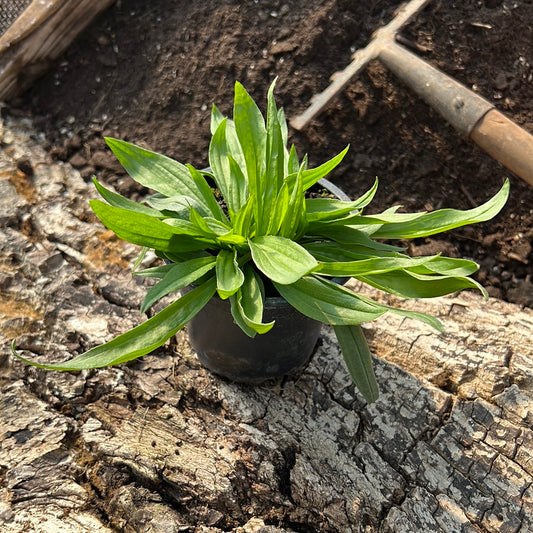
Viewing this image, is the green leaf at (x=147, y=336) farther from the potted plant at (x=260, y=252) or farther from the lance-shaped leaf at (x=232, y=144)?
the lance-shaped leaf at (x=232, y=144)

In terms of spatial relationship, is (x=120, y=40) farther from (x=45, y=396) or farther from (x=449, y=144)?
(x=45, y=396)

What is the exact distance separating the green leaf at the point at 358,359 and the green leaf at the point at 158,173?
50cm

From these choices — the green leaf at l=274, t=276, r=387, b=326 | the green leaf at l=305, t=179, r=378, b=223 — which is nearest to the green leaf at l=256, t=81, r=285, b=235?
the green leaf at l=305, t=179, r=378, b=223

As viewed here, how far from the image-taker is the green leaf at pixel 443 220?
5.30 feet

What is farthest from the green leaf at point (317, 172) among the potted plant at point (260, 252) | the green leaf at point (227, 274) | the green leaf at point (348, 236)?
the green leaf at point (227, 274)

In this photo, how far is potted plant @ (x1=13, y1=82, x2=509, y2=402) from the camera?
1.44m

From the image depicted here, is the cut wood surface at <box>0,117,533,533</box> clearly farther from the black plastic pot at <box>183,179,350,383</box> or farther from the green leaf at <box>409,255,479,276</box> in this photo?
the green leaf at <box>409,255,479,276</box>

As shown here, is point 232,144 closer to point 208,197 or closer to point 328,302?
point 208,197

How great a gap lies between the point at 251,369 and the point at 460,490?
0.63 metres

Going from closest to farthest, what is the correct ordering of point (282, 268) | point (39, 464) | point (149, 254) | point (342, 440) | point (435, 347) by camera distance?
point (282, 268) < point (39, 464) < point (342, 440) < point (435, 347) < point (149, 254)

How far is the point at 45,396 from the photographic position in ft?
5.60

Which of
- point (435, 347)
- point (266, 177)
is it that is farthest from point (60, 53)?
point (435, 347)

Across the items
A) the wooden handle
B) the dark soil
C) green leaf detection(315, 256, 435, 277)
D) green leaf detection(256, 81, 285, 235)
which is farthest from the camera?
the dark soil

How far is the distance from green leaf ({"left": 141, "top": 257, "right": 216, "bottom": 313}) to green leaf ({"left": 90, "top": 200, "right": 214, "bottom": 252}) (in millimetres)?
56
